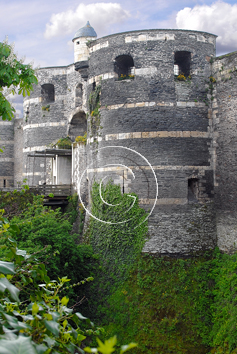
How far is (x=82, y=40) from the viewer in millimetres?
17547

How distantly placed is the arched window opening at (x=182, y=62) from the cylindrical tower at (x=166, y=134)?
0.13 metres

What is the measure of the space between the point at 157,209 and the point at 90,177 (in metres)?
3.51

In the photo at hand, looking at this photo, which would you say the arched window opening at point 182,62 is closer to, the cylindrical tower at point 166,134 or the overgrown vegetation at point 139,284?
the cylindrical tower at point 166,134

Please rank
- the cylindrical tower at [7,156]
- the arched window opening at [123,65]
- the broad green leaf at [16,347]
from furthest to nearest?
the cylindrical tower at [7,156]
the arched window opening at [123,65]
the broad green leaf at [16,347]

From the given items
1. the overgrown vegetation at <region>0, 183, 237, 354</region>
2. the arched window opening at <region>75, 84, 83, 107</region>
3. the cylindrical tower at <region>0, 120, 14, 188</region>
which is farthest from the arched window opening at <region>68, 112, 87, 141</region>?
the overgrown vegetation at <region>0, 183, 237, 354</region>

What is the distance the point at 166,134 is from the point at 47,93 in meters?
11.4

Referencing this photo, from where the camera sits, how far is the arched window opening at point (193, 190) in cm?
1402

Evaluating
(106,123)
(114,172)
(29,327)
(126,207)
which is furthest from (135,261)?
(29,327)

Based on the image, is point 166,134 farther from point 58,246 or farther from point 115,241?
point 58,246

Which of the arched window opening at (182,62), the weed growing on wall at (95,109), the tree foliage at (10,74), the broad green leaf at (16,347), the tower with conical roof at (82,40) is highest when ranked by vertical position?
the tower with conical roof at (82,40)

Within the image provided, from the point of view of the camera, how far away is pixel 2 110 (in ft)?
20.6

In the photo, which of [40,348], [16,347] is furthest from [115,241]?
[16,347]

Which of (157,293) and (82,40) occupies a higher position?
(82,40)

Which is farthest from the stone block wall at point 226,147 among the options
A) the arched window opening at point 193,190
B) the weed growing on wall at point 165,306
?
the weed growing on wall at point 165,306
